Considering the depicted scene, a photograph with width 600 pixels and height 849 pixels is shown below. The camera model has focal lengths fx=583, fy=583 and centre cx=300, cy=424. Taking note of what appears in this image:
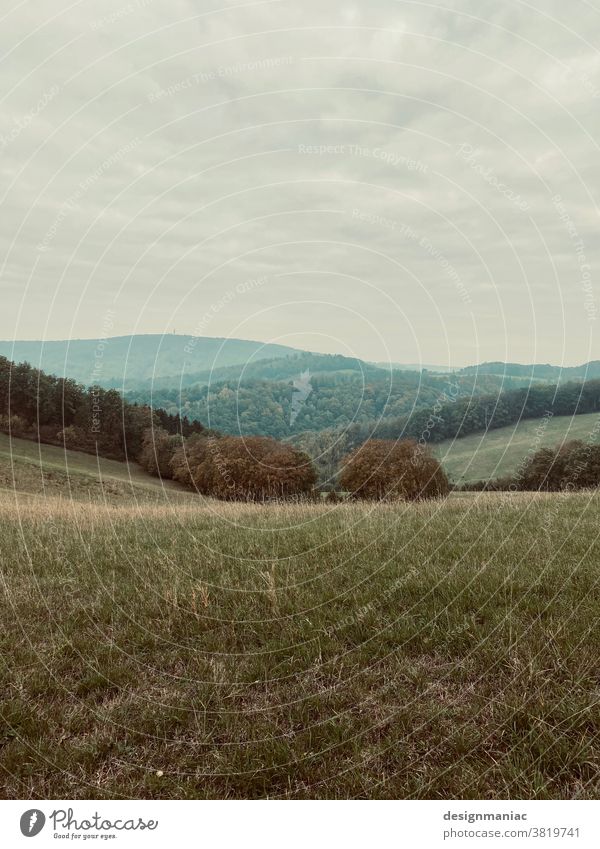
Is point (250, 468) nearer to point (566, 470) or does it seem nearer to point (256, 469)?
point (256, 469)

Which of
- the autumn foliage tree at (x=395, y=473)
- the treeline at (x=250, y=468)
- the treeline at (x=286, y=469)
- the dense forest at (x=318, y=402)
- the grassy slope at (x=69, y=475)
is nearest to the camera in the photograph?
the autumn foliage tree at (x=395, y=473)

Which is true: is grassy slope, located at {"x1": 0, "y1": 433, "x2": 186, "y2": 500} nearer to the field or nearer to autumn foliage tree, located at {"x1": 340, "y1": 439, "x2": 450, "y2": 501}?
autumn foliage tree, located at {"x1": 340, "y1": 439, "x2": 450, "y2": 501}

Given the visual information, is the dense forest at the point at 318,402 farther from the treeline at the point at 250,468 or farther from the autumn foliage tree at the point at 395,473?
the autumn foliage tree at the point at 395,473

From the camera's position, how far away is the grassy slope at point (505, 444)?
70.6 metres

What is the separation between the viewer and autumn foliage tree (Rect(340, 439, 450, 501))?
34438 millimetres

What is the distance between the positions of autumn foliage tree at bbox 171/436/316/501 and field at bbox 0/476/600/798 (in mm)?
30987

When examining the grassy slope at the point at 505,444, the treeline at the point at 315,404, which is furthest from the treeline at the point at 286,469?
the grassy slope at the point at 505,444

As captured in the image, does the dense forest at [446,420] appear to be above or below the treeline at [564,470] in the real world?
above

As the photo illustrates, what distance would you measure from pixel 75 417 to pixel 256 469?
49.7m

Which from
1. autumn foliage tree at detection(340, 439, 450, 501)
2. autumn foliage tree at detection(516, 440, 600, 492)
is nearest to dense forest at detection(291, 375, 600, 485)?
autumn foliage tree at detection(340, 439, 450, 501)

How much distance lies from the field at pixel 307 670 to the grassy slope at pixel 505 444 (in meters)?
58.2

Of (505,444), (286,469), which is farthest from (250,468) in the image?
(505,444)

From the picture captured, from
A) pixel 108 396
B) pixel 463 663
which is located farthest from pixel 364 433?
pixel 463 663

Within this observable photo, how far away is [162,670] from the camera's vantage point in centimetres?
617
